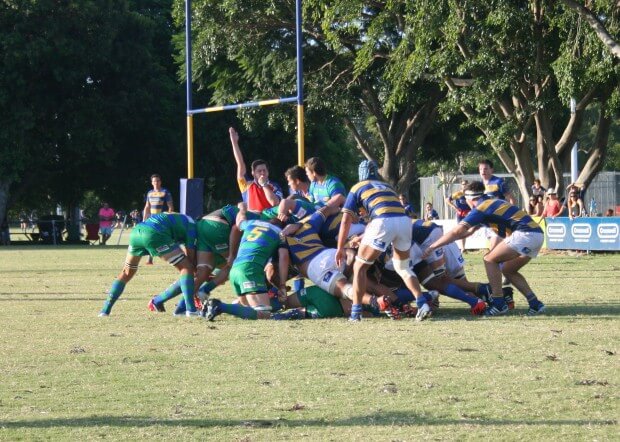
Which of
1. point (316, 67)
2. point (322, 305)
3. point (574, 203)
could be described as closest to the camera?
point (322, 305)

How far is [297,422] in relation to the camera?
7.20 m

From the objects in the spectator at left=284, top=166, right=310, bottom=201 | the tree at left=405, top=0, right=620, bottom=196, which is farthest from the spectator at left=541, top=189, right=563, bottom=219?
the spectator at left=284, top=166, right=310, bottom=201

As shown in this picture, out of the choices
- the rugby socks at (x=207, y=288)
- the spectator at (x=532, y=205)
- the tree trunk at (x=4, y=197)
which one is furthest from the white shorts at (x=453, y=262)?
the tree trunk at (x=4, y=197)

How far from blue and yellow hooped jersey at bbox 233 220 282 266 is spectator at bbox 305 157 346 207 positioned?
2.66ft

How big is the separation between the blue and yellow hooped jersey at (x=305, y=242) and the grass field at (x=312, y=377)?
922mm

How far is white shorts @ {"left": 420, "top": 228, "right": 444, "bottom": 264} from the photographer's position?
14.0 m

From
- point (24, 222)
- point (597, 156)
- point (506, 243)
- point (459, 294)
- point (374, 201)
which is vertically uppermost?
point (597, 156)

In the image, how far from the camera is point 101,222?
159ft

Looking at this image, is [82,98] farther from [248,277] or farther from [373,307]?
[373,307]

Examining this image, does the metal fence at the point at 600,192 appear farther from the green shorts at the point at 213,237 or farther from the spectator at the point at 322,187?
the green shorts at the point at 213,237

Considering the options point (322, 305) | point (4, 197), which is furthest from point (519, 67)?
point (4, 197)

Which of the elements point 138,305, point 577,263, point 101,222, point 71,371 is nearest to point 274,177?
point 101,222

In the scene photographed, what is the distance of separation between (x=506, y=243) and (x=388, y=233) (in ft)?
5.97

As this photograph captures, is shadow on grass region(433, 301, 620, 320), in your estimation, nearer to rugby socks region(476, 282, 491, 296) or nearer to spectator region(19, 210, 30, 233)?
rugby socks region(476, 282, 491, 296)
